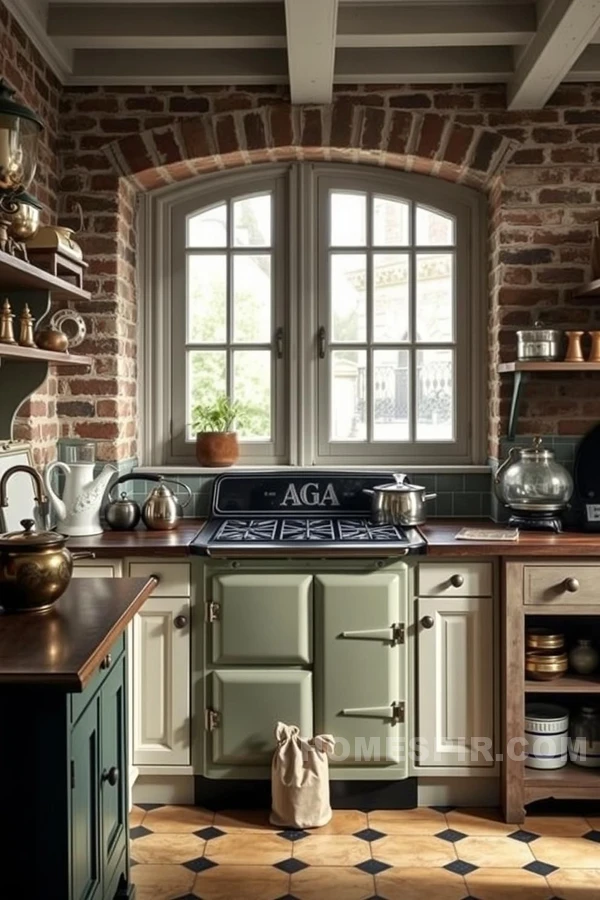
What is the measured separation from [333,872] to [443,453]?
1.83 m

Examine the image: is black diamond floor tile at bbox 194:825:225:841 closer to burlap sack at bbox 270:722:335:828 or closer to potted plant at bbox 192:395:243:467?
burlap sack at bbox 270:722:335:828

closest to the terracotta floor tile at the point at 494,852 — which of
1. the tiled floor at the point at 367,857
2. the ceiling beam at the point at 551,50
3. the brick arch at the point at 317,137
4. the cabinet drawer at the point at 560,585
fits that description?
the tiled floor at the point at 367,857

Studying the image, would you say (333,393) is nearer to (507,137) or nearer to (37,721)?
(507,137)

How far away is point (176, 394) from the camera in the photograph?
4.38 m

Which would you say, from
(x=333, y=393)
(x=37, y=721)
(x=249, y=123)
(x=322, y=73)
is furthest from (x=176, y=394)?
(x=37, y=721)

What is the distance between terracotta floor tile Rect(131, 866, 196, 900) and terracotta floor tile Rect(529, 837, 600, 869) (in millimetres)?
1099

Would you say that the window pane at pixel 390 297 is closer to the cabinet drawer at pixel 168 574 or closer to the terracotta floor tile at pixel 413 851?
the cabinet drawer at pixel 168 574

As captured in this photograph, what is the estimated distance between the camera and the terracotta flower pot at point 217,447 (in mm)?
4215

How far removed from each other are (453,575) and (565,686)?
536mm

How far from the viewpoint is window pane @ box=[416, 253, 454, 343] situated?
14.3ft

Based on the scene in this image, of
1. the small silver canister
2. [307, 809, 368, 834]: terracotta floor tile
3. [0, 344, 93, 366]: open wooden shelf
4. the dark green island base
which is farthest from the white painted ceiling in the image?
[307, 809, 368, 834]: terracotta floor tile

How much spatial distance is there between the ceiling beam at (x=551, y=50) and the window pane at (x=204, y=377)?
5.12 feet

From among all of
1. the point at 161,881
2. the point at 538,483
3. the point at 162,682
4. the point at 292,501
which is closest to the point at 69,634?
the point at 161,881

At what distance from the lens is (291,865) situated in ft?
10.3
